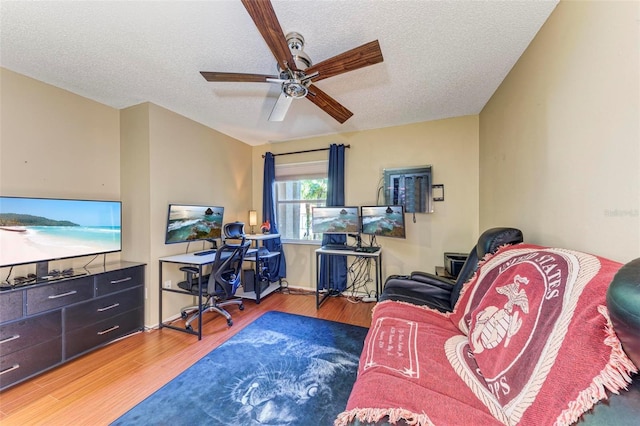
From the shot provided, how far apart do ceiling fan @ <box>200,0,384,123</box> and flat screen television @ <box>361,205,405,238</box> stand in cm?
158

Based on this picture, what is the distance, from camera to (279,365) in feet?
6.18

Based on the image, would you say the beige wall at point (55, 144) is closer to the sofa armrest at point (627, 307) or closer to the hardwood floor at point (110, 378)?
the hardwood floor at point (110, 378)

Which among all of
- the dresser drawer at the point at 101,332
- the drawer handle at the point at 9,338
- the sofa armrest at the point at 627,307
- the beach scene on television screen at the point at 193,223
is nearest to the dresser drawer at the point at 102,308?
the dresser drawer at the point at 101,332

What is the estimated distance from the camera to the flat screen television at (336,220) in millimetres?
3123

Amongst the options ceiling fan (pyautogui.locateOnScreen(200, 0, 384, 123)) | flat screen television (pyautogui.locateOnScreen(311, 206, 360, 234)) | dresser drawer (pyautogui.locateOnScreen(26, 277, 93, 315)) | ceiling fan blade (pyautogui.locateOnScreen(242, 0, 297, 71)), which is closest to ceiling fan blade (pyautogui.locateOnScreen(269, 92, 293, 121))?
ceiling fan (pyautogui.locateOnScreen(200, 0, 384, 123))

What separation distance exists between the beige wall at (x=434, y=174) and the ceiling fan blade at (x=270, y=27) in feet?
6.96

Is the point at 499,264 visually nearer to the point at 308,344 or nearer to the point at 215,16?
the point at 308,344

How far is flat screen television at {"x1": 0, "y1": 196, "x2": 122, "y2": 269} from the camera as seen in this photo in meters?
1.78

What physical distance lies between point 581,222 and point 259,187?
394cm

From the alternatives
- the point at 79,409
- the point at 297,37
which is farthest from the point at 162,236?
the point at 297,37

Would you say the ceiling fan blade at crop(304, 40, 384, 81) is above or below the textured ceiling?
below

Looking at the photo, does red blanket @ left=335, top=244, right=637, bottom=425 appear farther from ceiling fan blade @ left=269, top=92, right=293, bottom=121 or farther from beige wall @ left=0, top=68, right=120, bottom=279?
beige wall @ left=0, top=68, right=120, bottom=279

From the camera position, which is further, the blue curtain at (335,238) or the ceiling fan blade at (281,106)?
the blue curtain at (335,238)

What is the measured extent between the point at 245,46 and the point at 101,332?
2.86 metres
